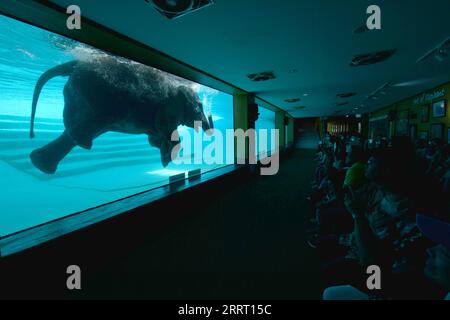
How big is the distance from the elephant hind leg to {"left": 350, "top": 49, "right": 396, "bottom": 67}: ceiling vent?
200 inches

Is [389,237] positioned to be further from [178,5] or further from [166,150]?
[166,150]

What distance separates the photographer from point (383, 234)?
1695 millimetres

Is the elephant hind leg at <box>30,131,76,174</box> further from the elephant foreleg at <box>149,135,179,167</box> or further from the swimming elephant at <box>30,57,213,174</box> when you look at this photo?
the elephant foreleg at <box>149,135,179,167</box>

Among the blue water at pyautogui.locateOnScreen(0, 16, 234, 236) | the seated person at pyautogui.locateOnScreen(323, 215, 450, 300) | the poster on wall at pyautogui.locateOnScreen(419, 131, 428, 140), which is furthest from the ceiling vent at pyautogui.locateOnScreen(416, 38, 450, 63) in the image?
the poster on wall at pyautogui.locateOnScreen(419, 131, 428, 140)

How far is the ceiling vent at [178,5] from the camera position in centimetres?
175

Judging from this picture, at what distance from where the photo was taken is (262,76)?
14.4ft

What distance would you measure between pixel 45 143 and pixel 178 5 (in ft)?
9.55

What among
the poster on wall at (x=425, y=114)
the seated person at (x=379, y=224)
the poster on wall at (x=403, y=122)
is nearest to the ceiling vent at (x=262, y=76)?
the seated person at (x=379, y=224)

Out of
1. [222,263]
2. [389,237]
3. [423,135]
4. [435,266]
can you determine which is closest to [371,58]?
[389,237]

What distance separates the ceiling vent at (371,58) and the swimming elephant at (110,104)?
3.95 metres

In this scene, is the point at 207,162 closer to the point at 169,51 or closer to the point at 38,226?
the point at 169,51

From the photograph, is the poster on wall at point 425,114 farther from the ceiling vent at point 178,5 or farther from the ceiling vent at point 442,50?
the ceiling vent at point 178,5

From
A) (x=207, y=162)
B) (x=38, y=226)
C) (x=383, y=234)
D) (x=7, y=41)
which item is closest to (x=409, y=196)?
(x=383, y=234)
